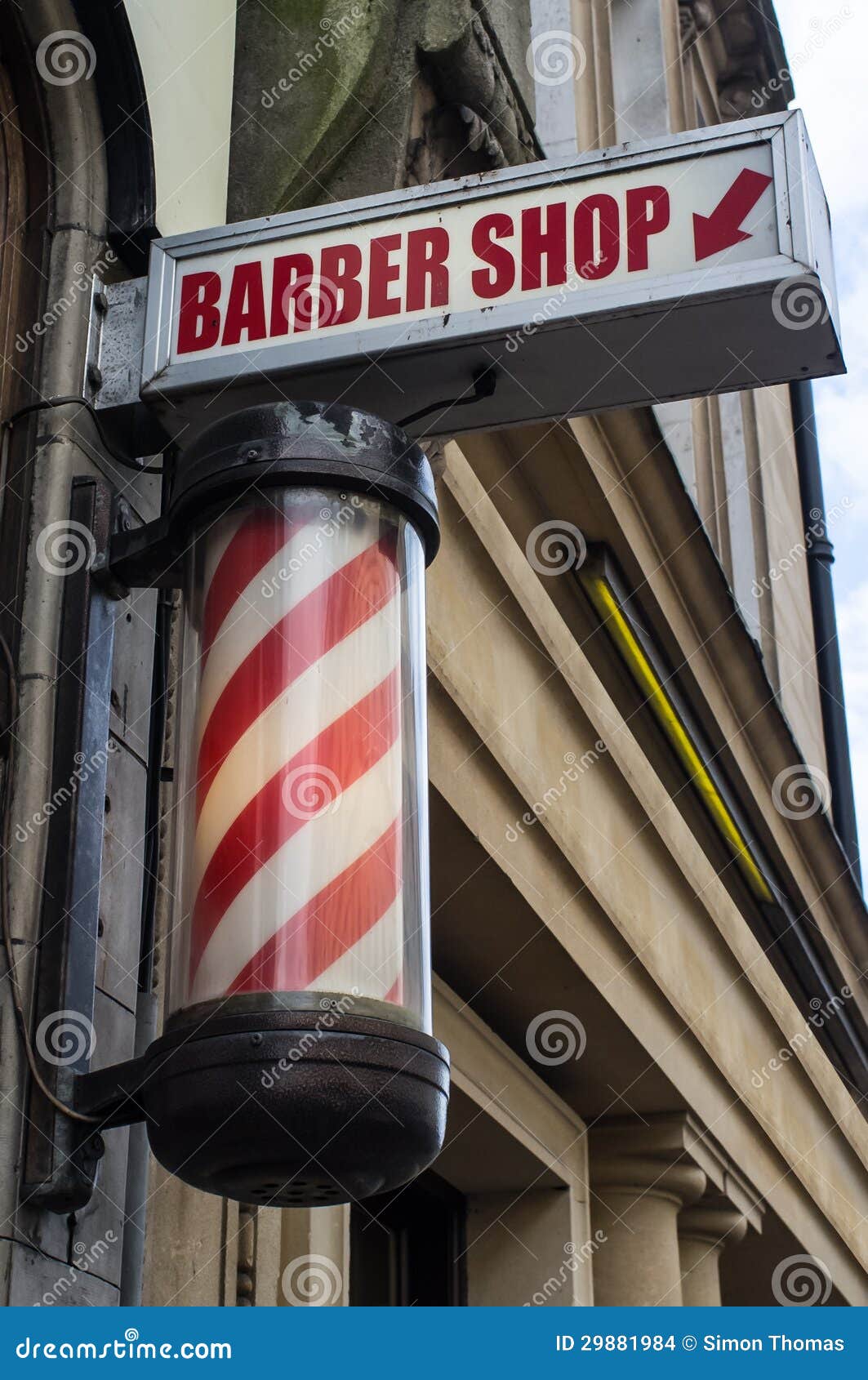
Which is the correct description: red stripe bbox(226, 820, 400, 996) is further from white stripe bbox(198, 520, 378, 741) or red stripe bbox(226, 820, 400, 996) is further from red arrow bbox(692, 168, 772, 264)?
red arrow bbox(692, 168, 772, 264)

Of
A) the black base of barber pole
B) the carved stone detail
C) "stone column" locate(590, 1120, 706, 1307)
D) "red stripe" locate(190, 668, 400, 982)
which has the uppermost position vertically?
the carved stone detail

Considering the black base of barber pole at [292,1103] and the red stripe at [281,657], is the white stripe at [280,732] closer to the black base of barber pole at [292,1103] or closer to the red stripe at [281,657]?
the red stripe at [281,657]

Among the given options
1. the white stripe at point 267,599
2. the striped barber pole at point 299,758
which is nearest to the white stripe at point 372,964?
the striped barber pole at point 299,758

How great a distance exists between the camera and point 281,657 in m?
2.38

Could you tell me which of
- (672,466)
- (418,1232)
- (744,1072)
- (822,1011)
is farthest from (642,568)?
(822,1011)

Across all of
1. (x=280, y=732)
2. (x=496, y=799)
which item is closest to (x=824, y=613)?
(x=496, y=799)

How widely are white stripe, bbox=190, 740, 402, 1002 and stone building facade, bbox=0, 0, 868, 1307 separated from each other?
0.44 metres

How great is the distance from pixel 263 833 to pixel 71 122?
1.63 m

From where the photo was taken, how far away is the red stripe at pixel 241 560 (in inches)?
97.0

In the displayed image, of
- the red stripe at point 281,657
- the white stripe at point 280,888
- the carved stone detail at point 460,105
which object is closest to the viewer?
the white stripe at point 280,888

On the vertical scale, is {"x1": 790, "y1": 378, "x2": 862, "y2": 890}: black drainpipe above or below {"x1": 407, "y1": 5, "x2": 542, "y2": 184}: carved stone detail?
above

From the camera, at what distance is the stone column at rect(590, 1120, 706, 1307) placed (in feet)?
20.8

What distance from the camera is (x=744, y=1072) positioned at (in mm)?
7188

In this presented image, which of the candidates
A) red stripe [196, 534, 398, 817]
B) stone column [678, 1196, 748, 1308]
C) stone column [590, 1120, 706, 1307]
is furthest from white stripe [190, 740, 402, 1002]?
stone column [678, 1196, 748, 1308]
